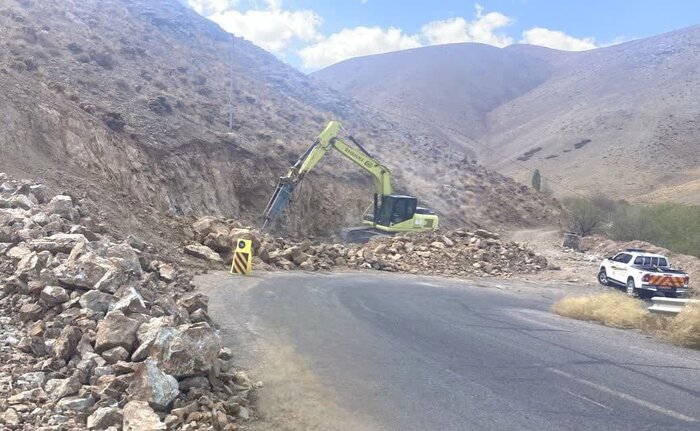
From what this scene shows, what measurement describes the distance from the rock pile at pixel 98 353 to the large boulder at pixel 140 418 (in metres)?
0.01

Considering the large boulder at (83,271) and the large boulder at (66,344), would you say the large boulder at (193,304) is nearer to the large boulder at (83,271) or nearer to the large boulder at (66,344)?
the large boulder at (83,271)

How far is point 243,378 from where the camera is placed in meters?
7.57

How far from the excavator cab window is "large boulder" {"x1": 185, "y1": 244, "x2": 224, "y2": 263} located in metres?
14.1

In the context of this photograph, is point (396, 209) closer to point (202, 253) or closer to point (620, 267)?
point (620, 267)

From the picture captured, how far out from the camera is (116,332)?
6965 mm

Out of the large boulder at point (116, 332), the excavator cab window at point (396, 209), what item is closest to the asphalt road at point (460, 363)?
the large boulder at point (116, 332)

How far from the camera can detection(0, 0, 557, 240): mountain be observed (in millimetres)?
22425

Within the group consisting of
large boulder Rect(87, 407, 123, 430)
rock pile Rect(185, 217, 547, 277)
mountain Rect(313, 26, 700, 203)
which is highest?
mountain Rect(313, 26, 700, 203)

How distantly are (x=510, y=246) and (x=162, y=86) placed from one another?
939 inches

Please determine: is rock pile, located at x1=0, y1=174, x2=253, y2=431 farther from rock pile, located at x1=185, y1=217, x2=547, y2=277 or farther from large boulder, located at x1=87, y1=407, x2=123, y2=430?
rock pile, located at x1=185, y1=217, x2=547, y2=277

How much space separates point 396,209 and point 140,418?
89.8ft

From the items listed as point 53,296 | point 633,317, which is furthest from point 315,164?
point 53,296

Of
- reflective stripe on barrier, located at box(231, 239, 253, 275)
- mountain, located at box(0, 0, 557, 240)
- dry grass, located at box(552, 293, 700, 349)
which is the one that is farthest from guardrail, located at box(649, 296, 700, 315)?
mountain, located at box(0, 0, 557, 240)


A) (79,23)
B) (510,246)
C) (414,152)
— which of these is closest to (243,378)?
(510,246)
